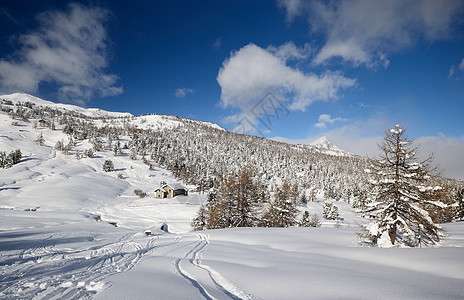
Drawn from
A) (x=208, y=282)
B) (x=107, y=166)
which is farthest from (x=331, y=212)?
(x=107, y=166)

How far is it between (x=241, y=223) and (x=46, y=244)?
1723 cm

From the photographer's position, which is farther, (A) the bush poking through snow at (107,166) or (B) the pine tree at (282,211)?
(A) the bush poking through snow at (107,166)

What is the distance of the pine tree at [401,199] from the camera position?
9906 mm

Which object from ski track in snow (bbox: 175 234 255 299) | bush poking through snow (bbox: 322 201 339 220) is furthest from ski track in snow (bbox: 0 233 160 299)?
bush poking through snow (bbox: 322 201 339 220)

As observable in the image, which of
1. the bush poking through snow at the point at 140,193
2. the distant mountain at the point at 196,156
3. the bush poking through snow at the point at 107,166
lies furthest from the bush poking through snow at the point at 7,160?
the bush poking through snow at the point at 140,193

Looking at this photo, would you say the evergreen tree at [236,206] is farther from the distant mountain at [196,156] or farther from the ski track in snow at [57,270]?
the distant mountain at [196,156]

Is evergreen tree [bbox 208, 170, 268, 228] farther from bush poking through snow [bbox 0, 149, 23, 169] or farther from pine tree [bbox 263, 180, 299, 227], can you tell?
bush poking through snow [bbox 0, 149, 23, 169]

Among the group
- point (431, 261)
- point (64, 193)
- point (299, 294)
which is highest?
point (431, 261)

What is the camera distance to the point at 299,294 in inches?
168

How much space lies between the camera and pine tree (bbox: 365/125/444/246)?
390 inches

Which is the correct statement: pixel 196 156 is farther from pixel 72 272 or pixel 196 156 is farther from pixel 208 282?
pixel 208 282

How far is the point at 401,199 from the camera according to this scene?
10164 millimetres

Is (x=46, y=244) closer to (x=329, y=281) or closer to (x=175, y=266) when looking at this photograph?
(x=175, y=266)

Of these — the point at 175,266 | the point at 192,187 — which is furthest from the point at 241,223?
the point at 192,187
